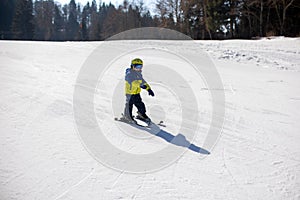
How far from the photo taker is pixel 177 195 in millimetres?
2807

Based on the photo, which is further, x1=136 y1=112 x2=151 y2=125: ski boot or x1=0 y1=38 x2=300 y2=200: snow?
x1=136 y1=112 x2=151 y2=125: ski boot

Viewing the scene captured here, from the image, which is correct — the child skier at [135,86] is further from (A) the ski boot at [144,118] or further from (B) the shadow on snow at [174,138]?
(B) the shadow on snow at [174,138]

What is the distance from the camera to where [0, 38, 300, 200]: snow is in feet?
9.53

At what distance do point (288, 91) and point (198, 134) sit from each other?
5063mm

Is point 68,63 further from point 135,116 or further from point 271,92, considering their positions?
point 271,92

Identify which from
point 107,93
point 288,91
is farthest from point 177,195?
point 288,91

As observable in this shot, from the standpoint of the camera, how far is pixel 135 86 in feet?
16.0

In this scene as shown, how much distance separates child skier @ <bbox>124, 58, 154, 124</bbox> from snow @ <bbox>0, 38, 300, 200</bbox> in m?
0.47

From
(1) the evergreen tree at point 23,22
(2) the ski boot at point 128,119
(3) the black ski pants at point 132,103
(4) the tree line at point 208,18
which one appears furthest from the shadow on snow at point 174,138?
(1) the evergreen tree at point 23,22

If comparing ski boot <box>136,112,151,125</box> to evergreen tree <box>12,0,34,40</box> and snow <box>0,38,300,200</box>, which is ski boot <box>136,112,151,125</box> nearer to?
snow <box>0,38,300,200</box>

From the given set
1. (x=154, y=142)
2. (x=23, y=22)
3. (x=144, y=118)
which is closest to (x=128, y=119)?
(x=144, y=118)

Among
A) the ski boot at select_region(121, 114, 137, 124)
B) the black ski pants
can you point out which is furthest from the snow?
the black ski pants

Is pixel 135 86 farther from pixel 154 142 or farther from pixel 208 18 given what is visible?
pixel 208 18

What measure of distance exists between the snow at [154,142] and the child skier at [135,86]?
47 cm
